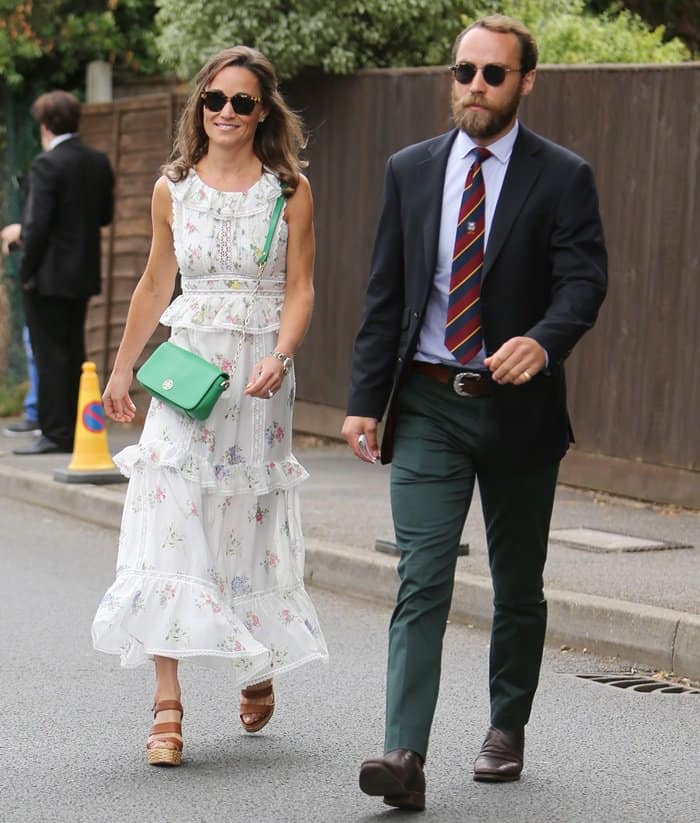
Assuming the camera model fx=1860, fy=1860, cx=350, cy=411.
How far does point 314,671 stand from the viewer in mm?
6645

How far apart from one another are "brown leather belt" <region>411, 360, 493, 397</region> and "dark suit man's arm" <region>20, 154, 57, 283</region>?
24.7ft

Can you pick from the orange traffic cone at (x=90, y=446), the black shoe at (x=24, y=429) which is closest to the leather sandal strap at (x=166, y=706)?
the orange traffic cone at (x=90, y=446)

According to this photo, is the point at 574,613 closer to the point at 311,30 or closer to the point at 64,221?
the point at 311,30

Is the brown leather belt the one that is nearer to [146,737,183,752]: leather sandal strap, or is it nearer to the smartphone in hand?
the smartphone in hand

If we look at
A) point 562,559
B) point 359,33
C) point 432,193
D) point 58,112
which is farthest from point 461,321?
point 58,112

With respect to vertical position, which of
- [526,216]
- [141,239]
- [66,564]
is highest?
[526,216]

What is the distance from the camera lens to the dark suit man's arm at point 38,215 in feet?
39.3

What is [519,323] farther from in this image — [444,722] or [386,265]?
[444,722]

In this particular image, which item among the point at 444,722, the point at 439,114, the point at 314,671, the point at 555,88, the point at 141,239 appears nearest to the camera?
the point at 444,722

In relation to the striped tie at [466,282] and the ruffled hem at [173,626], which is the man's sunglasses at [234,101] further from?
the ruffled hem at [173,626]

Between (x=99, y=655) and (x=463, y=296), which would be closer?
(x=463, y=296)

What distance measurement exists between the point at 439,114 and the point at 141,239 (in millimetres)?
3320

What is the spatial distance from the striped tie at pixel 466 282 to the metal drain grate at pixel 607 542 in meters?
3.88

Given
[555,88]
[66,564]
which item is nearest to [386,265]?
[66,564]
